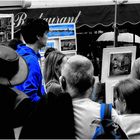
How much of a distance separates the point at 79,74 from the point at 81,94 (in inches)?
4.4

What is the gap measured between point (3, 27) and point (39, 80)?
1.25 m

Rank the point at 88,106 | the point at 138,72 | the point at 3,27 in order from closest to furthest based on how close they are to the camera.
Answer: the point at 88,106 < the point at 138,72 < the point at 3,27

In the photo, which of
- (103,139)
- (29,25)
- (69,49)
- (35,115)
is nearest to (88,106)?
(103,139)

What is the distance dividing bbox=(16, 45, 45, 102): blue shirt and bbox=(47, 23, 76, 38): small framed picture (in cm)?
228

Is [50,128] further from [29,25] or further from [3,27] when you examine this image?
[3,27]

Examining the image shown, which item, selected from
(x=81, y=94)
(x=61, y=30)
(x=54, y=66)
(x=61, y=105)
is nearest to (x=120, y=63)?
(x=54, y=66)

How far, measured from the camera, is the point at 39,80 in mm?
2834

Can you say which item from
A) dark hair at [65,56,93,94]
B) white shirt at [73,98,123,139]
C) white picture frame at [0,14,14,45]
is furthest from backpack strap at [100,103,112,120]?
white picture frame at [0,14,14,45]

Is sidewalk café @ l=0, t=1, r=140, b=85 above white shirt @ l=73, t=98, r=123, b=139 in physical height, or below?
above

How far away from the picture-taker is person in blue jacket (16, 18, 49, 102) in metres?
2.70

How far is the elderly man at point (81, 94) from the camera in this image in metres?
1.91

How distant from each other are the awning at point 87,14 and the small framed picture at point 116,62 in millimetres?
1745

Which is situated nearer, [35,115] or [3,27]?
[35,115]

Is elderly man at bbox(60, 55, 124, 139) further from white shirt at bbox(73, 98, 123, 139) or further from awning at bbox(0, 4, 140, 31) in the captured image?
awning at bbox(0, 4, 140, 31)
